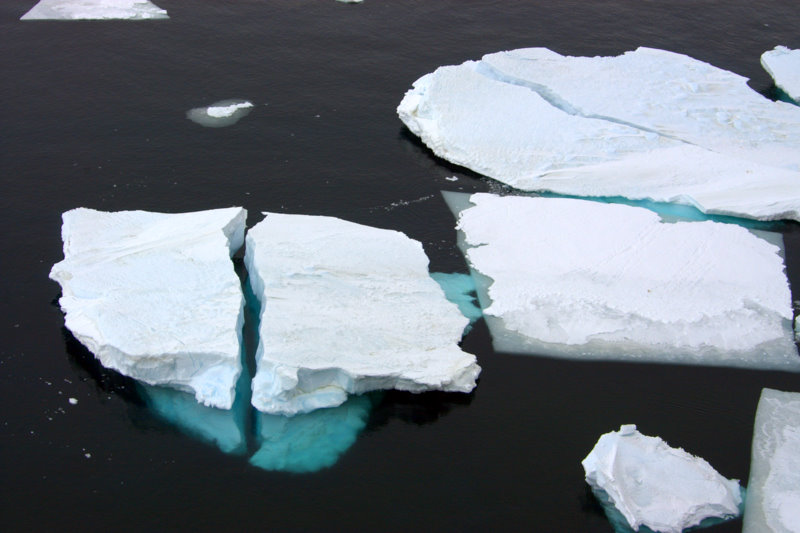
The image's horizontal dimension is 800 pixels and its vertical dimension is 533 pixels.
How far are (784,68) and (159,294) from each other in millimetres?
26152

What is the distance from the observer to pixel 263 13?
3612 cm

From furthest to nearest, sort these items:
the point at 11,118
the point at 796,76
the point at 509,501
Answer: the point at 796,76, the point at 11,118, the point at 509,501

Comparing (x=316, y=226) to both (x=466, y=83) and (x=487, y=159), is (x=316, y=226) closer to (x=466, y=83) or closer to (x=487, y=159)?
(x=487, y=159)

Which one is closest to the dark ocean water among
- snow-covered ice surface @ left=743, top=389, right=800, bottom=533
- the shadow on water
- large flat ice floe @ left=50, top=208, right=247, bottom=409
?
the shadow on water

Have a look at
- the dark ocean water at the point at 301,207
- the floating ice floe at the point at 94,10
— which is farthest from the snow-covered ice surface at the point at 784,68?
the floating ice floe at the point at 94,10

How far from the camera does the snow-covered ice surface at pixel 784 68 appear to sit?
105 ft

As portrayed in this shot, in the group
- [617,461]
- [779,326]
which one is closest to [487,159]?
[779,326]

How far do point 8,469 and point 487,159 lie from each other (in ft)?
54.0

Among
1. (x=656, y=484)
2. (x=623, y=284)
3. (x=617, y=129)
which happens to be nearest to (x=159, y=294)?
(x=623, y=284)

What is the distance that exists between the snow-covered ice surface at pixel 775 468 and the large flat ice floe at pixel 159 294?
10893 millimetres

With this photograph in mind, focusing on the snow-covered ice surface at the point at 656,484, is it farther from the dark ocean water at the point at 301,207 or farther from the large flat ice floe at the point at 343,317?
the large flat ice floe at the point at 343,317

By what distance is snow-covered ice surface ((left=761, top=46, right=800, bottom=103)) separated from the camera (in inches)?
1259

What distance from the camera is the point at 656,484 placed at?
1658 cm

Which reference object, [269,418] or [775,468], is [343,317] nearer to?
[269,418]
